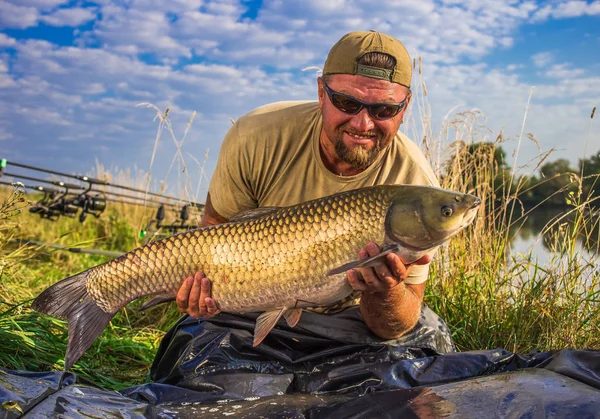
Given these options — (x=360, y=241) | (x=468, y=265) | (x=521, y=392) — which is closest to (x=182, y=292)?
(x=360, y=241)

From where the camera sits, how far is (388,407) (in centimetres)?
214

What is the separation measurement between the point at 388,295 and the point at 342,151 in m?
0.63

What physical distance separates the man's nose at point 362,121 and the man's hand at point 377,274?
0.63 meters

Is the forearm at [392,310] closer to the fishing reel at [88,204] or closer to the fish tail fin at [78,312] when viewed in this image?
the fish tail fin at [78,312]

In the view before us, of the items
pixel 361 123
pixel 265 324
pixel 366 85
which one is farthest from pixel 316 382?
pixel 366 85

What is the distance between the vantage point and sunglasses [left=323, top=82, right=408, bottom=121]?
2.66 m

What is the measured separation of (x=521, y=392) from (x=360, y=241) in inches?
28.5

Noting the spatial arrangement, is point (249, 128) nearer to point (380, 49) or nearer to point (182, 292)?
point (380, 49)

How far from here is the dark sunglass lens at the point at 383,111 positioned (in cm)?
266

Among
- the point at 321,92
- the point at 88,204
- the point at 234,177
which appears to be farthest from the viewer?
the point at 88,204

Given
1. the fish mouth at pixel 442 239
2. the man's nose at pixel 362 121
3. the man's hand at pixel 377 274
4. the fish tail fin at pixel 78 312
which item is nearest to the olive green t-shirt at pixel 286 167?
the man's nose at pixel 362 121

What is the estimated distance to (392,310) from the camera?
8.68 feet

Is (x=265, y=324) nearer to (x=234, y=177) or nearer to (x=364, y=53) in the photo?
(x=234, y=177)

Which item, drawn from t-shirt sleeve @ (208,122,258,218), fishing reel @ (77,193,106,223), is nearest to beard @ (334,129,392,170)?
t-shirt sleeve @ (208,122,258,218)
